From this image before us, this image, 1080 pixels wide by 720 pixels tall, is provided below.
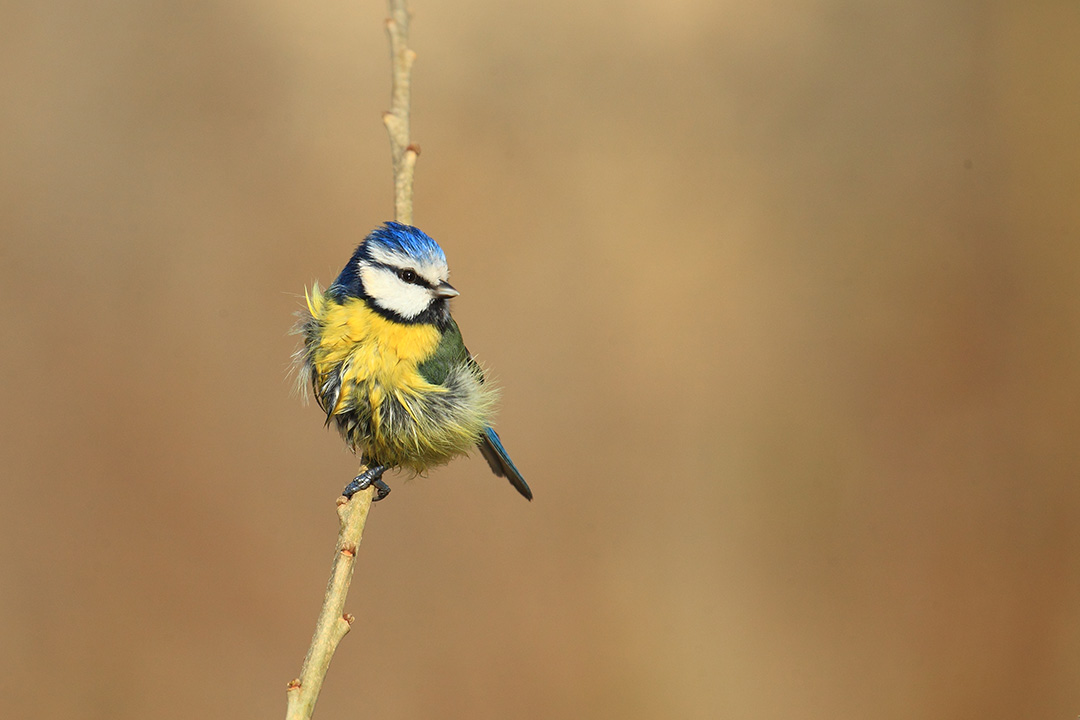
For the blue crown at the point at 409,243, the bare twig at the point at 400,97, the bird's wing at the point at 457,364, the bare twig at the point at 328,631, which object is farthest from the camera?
the bird's wing at the point at 457,364

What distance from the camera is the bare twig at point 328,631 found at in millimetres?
1387

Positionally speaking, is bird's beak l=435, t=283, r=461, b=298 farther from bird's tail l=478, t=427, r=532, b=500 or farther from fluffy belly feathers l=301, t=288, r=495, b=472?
bird's tail l=478, t=427, r=532, b=500

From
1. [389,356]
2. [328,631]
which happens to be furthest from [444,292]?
[328,631]

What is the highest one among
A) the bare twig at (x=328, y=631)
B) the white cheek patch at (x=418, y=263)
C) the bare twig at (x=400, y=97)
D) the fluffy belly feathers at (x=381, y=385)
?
the bare twig at (x=400, y=97)

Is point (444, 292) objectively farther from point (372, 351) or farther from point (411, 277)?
point (372, 351)

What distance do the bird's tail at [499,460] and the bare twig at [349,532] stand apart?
1.36 ft

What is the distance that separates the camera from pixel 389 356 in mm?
2363

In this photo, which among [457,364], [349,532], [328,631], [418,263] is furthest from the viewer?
[457,364]

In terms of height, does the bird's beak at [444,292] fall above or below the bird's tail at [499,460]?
above

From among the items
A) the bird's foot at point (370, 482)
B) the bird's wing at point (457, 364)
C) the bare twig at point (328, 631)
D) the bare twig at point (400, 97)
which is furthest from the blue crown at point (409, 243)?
the bare twig at point (328, 631)

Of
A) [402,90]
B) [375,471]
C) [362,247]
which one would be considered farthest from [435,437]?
[402,90]

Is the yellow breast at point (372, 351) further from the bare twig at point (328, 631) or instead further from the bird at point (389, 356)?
the bare twig at point (328, 631)

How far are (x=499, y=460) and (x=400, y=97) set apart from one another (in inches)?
46.9

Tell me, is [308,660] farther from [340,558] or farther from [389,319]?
[389,319]
